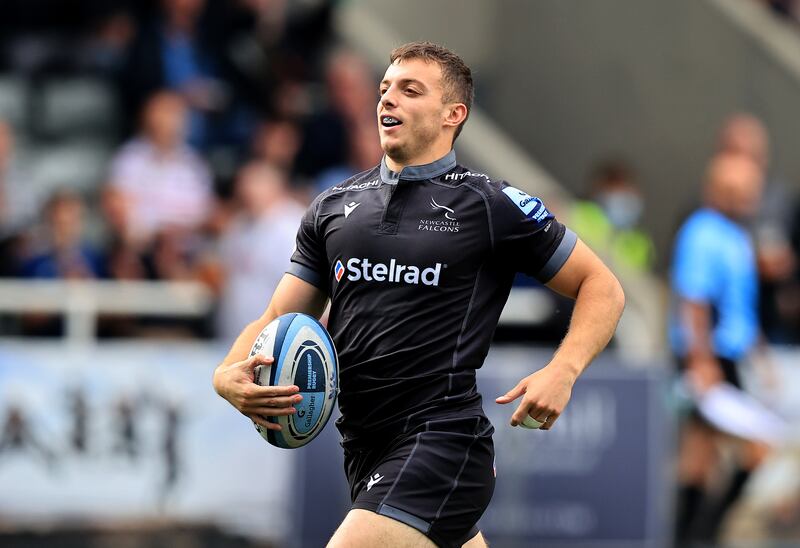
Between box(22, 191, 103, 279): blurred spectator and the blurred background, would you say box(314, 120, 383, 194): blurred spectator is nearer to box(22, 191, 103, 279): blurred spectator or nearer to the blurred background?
the blurred background

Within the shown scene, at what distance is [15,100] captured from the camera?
1269cm

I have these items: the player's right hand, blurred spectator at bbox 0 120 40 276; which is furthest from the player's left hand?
blurred spectator at bbox 0 120 40 276

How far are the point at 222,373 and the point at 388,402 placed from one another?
1.89 feet

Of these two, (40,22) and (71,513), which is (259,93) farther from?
(71,513)

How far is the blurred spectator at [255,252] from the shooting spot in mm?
10680

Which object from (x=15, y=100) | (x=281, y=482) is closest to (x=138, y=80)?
(x=15, y=100)

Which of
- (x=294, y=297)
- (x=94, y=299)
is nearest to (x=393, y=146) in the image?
(x=294, y=297)

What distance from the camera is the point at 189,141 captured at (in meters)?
12.2

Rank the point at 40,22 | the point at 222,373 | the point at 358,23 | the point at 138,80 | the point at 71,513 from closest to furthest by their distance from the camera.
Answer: the point at 222,373 < the point at 71,513 < the point at 138,80 < the point at 40,22 < the point at 358,23

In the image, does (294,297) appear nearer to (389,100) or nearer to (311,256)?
(311,256)

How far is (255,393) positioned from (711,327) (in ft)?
21.9

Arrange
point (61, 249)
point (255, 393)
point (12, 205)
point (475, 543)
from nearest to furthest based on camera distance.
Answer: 1. point (255, 393)
2. point (475, 543)
3. point (61, 249)
4. point (12, 205)

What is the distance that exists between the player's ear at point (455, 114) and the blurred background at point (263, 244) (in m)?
5.18

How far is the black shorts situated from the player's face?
37.8 inches
